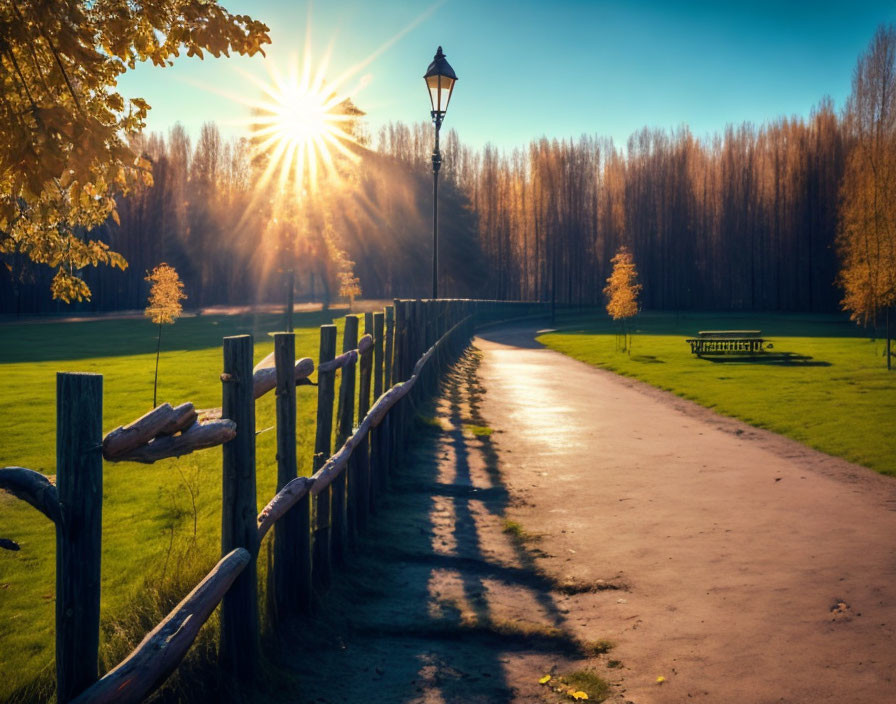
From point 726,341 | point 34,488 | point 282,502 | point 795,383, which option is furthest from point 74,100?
point 726,341

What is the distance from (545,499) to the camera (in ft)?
26.5

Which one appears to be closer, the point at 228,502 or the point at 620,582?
the point at 228,502

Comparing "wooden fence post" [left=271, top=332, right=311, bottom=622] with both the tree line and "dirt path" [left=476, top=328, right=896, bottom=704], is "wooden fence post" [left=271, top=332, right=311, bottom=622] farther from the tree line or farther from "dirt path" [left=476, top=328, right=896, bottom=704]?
the tree line

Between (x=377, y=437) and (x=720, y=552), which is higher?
(x=377, y=437)

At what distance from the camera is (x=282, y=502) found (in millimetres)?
4535

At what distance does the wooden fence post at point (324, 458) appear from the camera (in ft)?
17.9

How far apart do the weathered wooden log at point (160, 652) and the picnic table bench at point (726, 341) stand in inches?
1012

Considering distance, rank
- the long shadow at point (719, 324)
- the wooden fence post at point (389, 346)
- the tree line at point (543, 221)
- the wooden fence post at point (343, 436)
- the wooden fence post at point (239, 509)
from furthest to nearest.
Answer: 1. the tree line at point (543, 221)
2. the long shadow at point (719, 324)
3. the wooden fence post at point (389, 346)
4. the wooden fence post at point (343, 436)
5. the wooden fence post at point (239, 509)

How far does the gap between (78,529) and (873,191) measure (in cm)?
3096

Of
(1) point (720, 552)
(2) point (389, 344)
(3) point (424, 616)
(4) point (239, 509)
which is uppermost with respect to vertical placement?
(2) point (389, 344)

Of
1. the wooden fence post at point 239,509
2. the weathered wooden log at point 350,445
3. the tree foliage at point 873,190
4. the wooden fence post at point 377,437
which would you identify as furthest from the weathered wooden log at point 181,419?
the tree foliage at point 873,190

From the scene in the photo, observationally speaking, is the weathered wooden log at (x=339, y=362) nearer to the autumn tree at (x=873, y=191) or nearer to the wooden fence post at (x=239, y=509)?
the wooden fence post at (x=239, y=509)

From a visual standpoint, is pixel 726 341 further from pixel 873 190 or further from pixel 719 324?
pixel 719 324

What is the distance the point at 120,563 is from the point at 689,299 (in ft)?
230
